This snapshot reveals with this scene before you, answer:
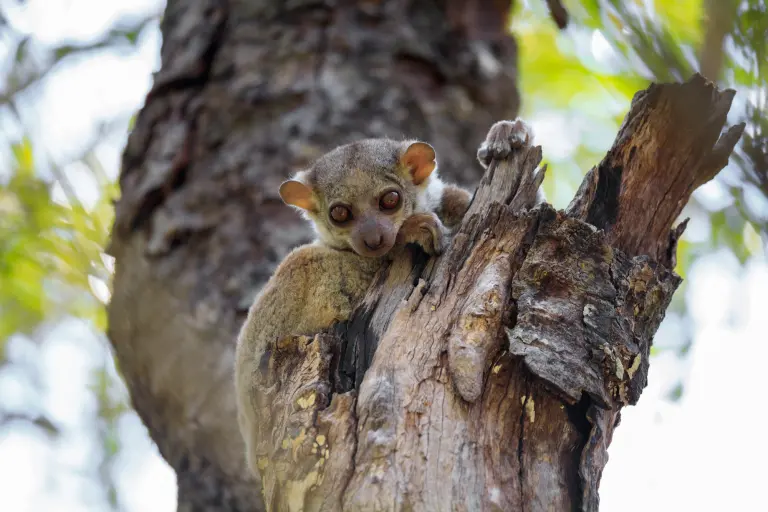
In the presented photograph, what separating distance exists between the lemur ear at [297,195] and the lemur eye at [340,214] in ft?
0.66

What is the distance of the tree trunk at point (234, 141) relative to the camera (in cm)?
399

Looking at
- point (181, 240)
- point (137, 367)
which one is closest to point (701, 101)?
point (181, 240)

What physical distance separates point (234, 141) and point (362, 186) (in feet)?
3.03

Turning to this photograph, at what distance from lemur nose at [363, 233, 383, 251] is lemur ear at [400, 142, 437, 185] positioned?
0.76 metres

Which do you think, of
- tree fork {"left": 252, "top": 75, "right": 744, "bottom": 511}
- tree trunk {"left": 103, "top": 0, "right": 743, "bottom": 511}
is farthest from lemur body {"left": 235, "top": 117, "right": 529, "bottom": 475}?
tree fork {"left": 252, "top": 75, "right": 744, "bottom": 511}

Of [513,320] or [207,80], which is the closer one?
[513,320]

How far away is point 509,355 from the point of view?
8.01ft

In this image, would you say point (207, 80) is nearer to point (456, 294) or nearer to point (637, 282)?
point (456, 294)

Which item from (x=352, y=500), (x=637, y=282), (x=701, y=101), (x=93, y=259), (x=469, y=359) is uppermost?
(x=93, y=259)

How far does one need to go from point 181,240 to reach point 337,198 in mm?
937

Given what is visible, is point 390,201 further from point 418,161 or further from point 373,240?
point 373,240

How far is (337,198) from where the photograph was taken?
4.12m

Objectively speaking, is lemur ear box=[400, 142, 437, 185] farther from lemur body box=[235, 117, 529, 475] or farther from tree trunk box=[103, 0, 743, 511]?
tree trunk box=[103, 0, 743, 511]

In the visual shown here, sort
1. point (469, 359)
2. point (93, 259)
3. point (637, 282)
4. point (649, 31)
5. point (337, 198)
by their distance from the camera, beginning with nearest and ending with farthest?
1. point (649, 31)
2. point (469, 359)
3. point (637, 282)
4. point (337, 198)
5. point (93, 259)
